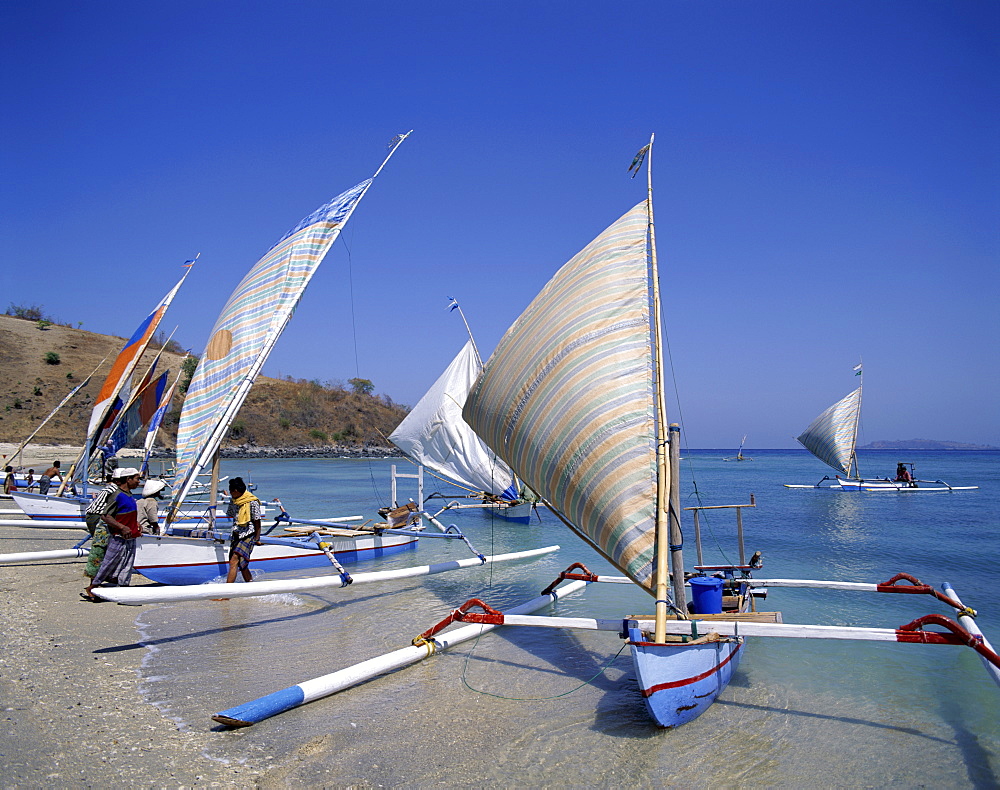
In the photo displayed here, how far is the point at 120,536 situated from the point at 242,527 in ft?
5.06

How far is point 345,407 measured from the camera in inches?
3467

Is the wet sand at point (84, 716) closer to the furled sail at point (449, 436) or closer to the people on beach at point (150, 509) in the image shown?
the people on beach at point (150, 509)

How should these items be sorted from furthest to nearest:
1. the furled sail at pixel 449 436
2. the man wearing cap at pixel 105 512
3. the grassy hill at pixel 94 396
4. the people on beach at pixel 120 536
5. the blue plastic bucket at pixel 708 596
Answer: the grassy hill at pixel 94 396, the furled sail at pixel 449 436, the man wearing cap at pixel 105 512, the people on beach at pixel 120 536, the blue plastic bucket at pixel 708 596

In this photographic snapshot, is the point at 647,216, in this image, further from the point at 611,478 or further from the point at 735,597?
the point at 735,597

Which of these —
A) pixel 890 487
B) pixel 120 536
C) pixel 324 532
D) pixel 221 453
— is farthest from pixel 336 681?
pixel 221 453

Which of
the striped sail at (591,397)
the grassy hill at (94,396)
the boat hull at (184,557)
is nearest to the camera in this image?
the striped sail at (591,397)

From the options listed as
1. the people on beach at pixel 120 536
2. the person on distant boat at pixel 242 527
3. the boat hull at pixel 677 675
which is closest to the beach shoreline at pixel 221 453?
the person on distant boat at pixel 242 527

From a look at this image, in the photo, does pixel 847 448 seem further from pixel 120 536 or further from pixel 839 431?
pixel 120 536

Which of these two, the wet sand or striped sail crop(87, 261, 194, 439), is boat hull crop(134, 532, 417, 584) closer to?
the wet sand

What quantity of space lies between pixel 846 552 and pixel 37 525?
1992 centimetres

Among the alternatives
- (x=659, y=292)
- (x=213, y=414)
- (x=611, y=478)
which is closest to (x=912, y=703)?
(x=611, y=478)

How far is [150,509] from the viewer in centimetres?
1082

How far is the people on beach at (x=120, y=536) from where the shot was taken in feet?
29.5

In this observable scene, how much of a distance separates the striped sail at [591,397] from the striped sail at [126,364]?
934 cm
